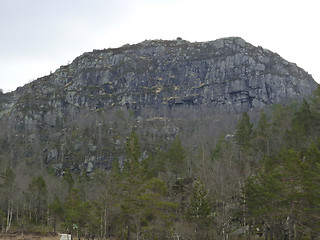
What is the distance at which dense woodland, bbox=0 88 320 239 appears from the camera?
26984 mm

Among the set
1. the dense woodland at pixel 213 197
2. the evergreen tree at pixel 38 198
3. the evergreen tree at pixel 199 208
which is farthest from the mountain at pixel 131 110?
the evergreen tree at pixel 199 208

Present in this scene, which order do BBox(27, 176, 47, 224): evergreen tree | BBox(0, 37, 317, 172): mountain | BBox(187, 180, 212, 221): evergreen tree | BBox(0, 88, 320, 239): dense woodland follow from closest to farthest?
BBox(0, 88, 320, 239): dense woodland, BBox(187, 180, 212, 221): evergreen tree, BBox(27, 176, 47, 224): evergreen tree, BBox(0, 37, 317, 172): mountain

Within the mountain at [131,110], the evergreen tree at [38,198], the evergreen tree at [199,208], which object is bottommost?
the evergreen tree at [38,198]

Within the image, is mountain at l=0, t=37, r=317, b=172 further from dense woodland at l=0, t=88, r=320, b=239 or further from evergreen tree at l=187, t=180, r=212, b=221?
evergreen tree at l=187, t=180, r=212, b=221

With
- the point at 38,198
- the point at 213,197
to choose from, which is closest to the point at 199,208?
the point at 213,197

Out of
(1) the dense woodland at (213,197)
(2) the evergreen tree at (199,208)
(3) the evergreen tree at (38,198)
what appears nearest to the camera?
(1) the dense woodland at (213,197)

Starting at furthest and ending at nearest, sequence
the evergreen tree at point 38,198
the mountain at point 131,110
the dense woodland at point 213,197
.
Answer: the mountain at point 131,110 < the evergreen tree at point 38,198 < the dense woodland at point 213,197

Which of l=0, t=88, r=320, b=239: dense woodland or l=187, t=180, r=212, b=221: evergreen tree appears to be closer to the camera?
l=0, t=88, r=320, b=239: dense woodland

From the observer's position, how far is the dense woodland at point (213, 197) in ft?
88.5

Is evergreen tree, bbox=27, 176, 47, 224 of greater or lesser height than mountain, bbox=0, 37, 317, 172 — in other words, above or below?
below

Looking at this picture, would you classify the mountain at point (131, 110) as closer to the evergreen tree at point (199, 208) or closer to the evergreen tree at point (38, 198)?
the evergreen tree at point (38, 198)

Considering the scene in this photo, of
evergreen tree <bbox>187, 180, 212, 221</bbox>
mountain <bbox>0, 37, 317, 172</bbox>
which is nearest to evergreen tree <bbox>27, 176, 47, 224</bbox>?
evergreen tree <bbox>187, 180, 212, 221</bbox>

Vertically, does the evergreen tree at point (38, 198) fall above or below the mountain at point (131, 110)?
below

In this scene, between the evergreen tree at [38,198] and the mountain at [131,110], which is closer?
the evergreen tree at [38,198]
